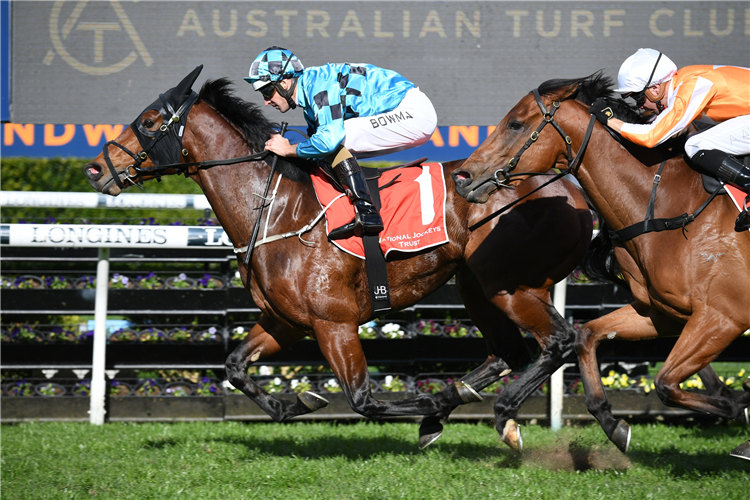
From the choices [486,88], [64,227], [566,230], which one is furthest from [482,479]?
[486,88]

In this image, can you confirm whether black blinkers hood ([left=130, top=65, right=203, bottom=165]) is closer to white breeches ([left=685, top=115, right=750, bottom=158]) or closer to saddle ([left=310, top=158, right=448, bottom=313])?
saddle ([left=310, top=158, right=448, bottom=313])

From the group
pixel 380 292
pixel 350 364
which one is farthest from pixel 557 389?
pixel 350 364

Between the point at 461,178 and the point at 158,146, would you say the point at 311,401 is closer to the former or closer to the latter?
the point at 461,178

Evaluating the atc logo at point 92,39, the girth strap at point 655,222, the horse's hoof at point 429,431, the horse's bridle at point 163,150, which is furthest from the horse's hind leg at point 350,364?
the atc logo at point 92,39

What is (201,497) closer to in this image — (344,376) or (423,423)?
(344,376)

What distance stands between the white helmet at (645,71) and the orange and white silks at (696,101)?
0.06 m

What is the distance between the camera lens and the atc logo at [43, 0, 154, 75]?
1063 cm

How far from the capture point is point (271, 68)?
12.0 ft

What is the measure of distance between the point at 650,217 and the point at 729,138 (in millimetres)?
502

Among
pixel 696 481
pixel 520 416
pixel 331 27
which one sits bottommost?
pixel 520 416

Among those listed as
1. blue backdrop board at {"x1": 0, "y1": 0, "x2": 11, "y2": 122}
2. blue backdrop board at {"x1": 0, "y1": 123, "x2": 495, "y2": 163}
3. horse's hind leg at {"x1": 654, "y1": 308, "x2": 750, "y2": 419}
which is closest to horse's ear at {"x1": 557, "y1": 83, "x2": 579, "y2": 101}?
horse's hind leg at {"x1": 654, "y1": 308, "x2": 750, "y2": 419}

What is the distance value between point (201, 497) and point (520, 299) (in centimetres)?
194

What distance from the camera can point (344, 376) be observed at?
11.8 feet

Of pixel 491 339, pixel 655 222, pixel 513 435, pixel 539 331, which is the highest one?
pixel 655 222
